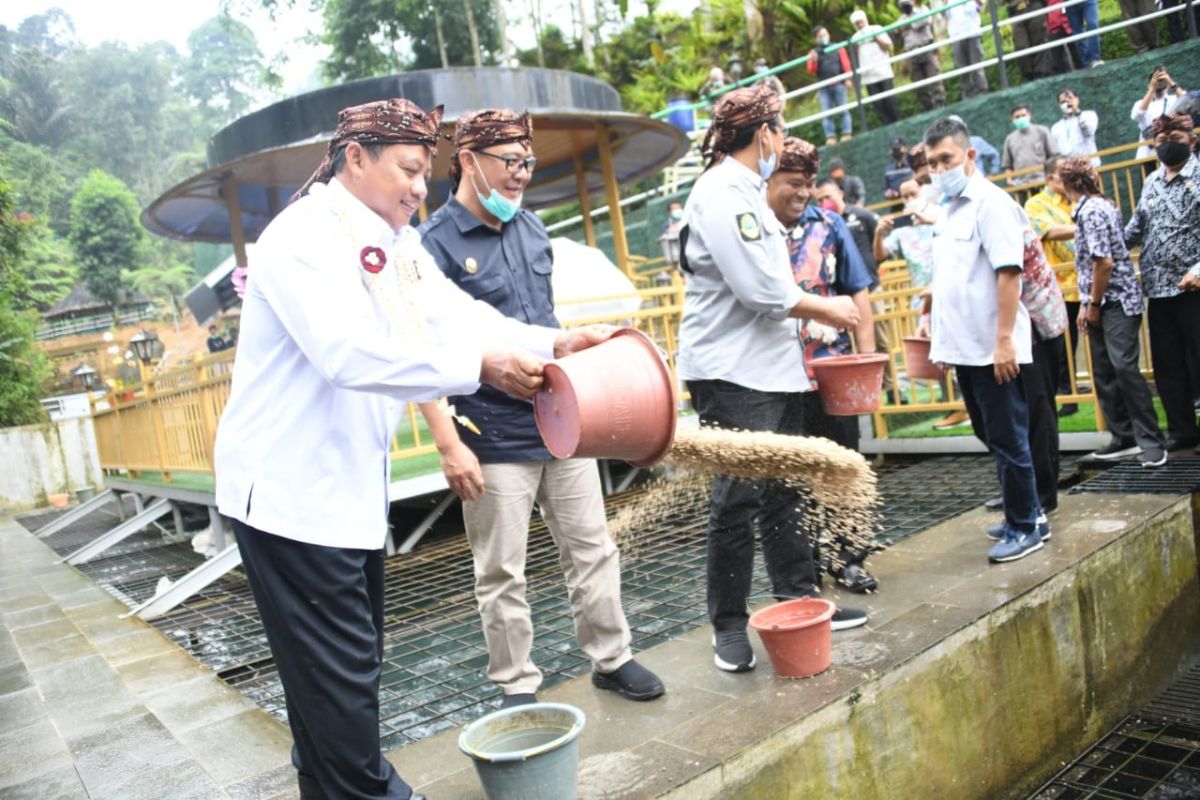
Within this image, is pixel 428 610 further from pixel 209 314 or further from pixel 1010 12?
pixel 209 314

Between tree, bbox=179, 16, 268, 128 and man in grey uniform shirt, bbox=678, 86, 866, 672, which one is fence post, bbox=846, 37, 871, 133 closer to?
man in grey uniform shirt, bbox=678, 86, 866, 672

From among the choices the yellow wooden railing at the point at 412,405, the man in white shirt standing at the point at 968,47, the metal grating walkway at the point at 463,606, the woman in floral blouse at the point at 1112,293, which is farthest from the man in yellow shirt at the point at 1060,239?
the man in white shirt standing at the point at 968,47

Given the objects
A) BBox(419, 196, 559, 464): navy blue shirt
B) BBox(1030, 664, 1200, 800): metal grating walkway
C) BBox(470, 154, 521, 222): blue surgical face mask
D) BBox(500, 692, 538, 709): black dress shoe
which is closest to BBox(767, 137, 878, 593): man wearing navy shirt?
BBox(1030, 664, 1200, 800): metal grating walkway

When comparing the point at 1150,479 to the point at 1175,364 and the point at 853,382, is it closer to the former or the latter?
the point at 1175,364

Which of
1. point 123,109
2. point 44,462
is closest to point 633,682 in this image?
point 123,109

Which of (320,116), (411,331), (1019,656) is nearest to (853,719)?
(1019,656)

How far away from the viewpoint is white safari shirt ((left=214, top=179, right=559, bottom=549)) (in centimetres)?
193

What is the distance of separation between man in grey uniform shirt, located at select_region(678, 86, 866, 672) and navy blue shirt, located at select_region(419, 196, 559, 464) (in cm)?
55

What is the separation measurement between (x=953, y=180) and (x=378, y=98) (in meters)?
6.26

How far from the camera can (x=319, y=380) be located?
6.73 feet

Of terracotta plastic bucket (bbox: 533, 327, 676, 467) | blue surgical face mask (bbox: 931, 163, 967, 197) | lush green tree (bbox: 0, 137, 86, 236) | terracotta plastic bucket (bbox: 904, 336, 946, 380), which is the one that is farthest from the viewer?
lush green tree (bbox: 0, 137, 86, 236)

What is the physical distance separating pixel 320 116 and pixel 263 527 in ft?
24.3

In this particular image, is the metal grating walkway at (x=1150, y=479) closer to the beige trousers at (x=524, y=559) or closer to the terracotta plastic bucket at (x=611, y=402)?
the beige trousers at (x=524, y=559)

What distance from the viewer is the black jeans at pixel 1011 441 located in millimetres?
3826
